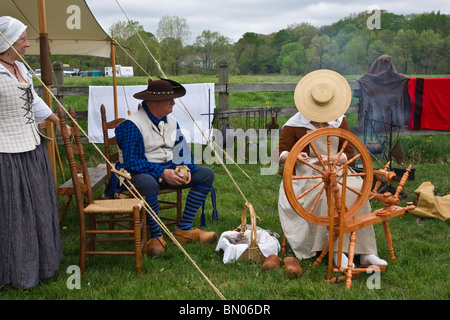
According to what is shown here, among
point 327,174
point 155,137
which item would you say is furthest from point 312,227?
point 155,137

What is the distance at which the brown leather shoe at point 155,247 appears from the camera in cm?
340

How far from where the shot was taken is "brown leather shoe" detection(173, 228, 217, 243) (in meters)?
3.69

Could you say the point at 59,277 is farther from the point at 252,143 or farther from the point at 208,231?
the point at 252,143

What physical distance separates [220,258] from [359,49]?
9182mm

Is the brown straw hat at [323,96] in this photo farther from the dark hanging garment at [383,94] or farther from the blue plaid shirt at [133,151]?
the dark hanging garment at [383,94]

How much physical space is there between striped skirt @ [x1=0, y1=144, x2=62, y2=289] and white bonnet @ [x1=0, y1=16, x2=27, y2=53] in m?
0.68

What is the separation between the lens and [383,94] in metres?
6.56

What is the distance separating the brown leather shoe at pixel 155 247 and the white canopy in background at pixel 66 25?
275 centimetres

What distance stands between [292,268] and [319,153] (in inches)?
35.0

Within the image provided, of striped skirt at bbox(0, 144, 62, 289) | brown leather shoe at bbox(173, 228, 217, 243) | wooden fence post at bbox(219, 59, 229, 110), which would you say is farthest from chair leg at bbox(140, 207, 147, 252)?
wooden fence post at bbox(219, 59, 229, 110)

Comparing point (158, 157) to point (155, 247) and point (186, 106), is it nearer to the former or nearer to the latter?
point (155, 247)

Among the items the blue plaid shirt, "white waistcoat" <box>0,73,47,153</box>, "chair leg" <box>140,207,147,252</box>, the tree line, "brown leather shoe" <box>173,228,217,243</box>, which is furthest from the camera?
the tree line

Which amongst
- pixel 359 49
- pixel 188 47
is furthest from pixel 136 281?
pixel 188 47

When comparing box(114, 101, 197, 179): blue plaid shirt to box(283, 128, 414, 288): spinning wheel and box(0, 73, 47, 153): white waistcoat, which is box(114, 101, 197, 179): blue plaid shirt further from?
box(283, 128, 414, 288): spinning wheel
